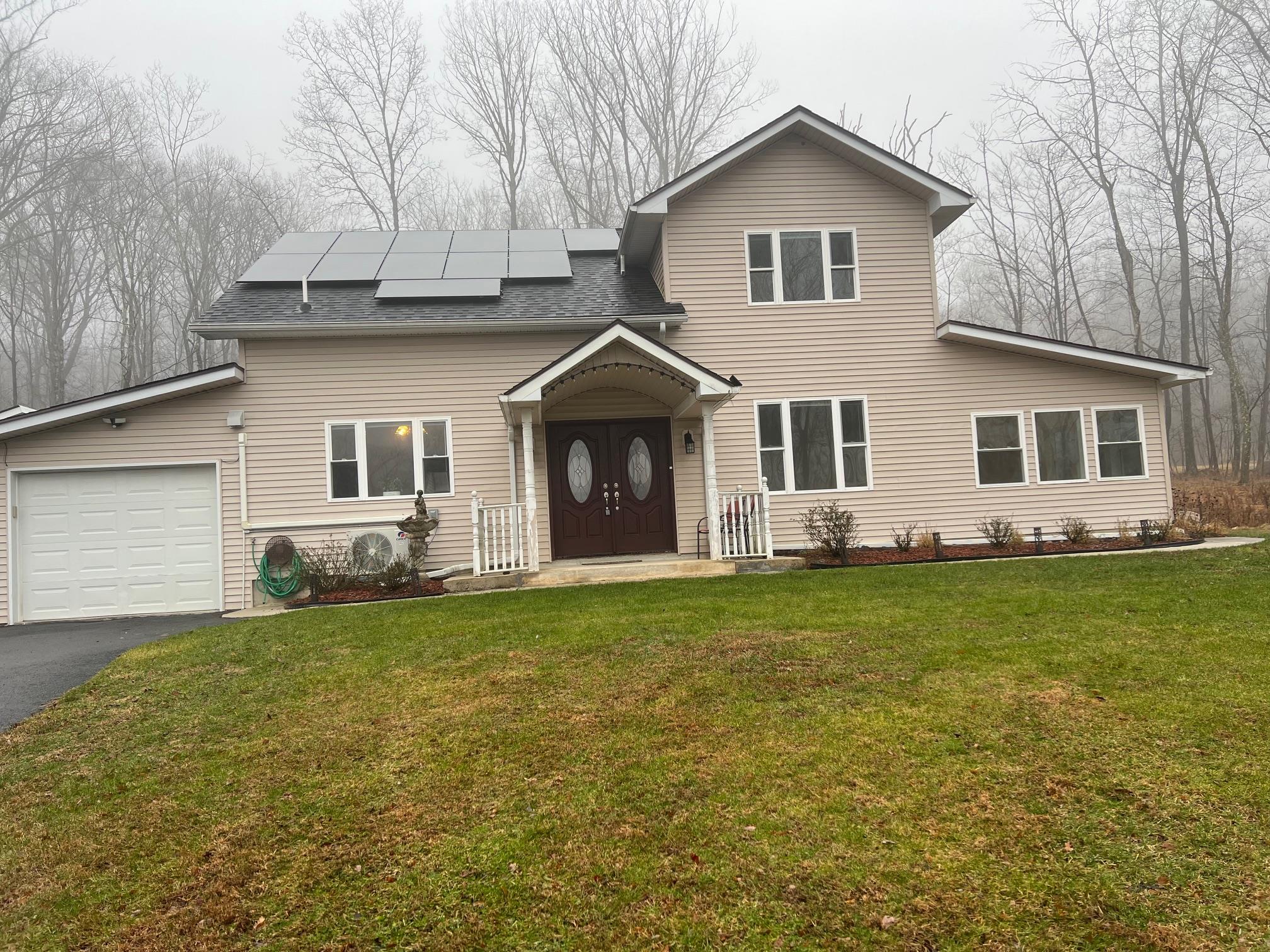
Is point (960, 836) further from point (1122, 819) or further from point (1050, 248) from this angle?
point (1050, 248)

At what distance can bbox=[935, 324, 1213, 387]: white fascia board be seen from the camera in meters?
11.7

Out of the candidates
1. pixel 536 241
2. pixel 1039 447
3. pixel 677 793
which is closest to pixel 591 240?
pixel 536 241

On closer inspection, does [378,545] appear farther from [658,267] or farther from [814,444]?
[814,444]

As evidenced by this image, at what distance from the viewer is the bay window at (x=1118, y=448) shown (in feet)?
40.0

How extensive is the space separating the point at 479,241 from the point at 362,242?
7.37ft

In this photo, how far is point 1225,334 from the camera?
2172cm

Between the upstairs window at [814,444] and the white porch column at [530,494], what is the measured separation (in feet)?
12.5

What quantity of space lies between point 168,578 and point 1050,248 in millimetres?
29752

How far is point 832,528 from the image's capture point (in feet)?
35.1

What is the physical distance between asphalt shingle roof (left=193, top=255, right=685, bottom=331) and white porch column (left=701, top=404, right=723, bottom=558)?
1.92 metres

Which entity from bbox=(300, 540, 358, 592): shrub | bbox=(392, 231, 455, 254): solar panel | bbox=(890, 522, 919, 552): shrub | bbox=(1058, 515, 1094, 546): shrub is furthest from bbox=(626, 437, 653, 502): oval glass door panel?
bbox=(1058, 515, 1094, 546): shrub

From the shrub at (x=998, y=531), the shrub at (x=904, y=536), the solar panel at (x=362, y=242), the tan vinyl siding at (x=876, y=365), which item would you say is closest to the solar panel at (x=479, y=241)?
the solar panel at (x=362, y=242)

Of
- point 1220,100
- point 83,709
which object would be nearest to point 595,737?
point 83,709

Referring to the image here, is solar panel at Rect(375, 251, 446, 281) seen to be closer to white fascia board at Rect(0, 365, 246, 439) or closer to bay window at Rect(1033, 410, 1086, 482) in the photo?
white fascia board at Rect(0, 365, 246, 439)
